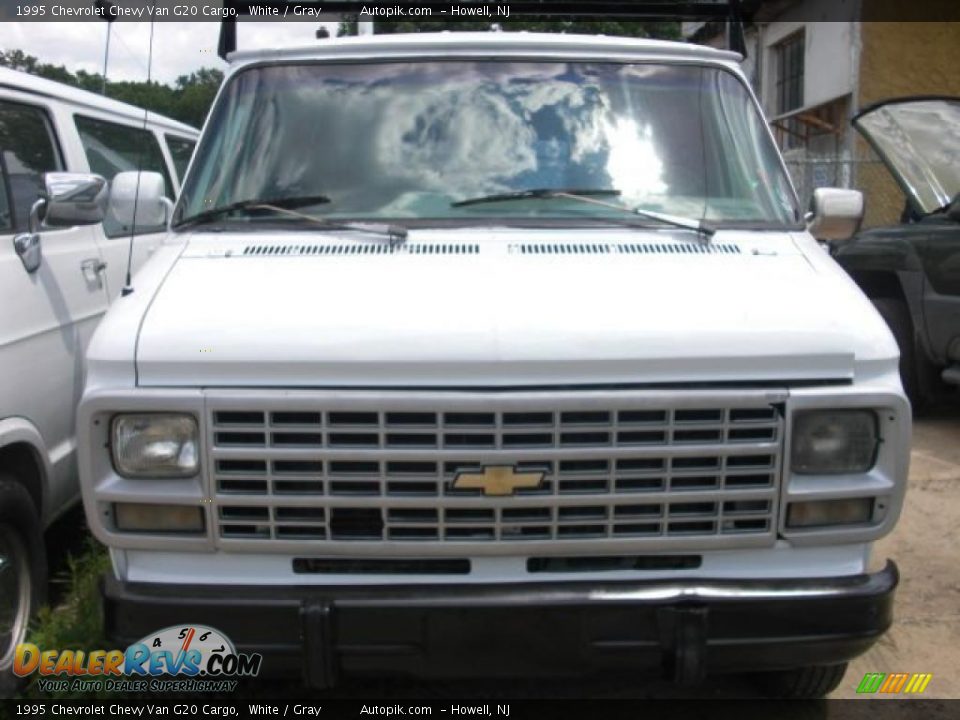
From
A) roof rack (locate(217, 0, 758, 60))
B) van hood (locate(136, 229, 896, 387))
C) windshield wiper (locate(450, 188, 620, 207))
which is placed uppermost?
roof rack (locate(217, 0, 758, 60))

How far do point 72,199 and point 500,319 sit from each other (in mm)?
1983

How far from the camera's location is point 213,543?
262cm

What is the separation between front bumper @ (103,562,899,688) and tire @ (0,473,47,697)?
93 centimetres

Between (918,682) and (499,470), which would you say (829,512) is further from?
(918,682)

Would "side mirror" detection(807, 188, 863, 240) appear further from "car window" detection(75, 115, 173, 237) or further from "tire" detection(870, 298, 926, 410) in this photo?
"tire" detection(870, 298, 926, 410)

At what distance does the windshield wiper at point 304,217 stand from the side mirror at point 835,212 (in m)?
1.67

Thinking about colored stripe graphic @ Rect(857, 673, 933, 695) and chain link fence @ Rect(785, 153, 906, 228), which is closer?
colored stripe graphic @ Rect(857, 673, 933, 695)

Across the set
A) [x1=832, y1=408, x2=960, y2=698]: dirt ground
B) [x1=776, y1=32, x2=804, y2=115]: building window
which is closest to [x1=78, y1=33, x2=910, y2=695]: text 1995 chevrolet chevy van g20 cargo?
[x1=832, y1=408, x2=960, y2=698]: dirt ground

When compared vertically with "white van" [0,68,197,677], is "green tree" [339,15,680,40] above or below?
above

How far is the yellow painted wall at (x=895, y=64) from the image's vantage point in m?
13.9

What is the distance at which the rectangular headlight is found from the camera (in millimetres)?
2646

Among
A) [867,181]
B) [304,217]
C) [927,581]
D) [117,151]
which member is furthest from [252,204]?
[867,181]

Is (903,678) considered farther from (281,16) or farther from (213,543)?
(281,16)

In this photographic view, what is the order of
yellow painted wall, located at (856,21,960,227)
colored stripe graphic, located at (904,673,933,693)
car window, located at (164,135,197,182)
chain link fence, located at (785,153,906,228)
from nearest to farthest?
colored stripe graphic, located at (904,673,933,693) → car window, located at (164,135,197,182) → chain link fence, located at (785,153,906,228) → yellow painted wall, located at (856,21,960,227)
